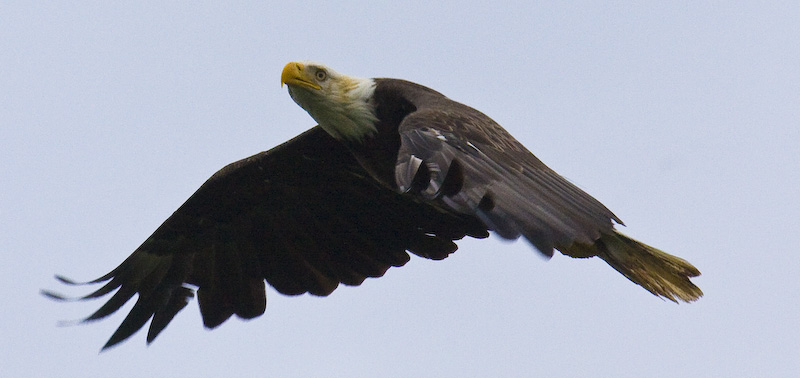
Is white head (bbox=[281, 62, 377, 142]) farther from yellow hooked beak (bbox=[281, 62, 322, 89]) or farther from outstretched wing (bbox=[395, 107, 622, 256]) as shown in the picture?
outstretched wing (bbox=[395, 107, 622, 256])

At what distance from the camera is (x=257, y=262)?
9.84 metres

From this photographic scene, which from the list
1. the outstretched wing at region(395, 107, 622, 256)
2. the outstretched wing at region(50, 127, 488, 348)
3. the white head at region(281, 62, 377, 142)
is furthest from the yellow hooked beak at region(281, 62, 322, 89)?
the outstretched wing at region(395, 107, 622, 256)

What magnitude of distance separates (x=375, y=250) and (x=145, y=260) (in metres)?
1.75

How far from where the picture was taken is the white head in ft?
29.0

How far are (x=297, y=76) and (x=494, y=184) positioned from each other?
8.54 ft

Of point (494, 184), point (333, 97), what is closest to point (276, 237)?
point (333, 97)

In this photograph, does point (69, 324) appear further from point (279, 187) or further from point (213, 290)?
point (279, 187)

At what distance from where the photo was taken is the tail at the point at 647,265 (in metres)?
8.73

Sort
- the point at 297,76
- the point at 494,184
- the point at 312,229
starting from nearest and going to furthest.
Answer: the point at 494,184
the point at 297,76
the point at 312,229

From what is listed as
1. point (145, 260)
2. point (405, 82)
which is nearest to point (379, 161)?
point (405, 82)

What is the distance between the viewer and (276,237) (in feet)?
32.4

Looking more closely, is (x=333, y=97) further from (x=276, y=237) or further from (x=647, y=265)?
(x=647, y=265)

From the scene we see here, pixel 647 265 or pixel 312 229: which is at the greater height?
pixel 647 265

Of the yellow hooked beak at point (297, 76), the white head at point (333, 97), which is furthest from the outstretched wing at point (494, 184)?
the yellow hooked beak at point (297, 76)
